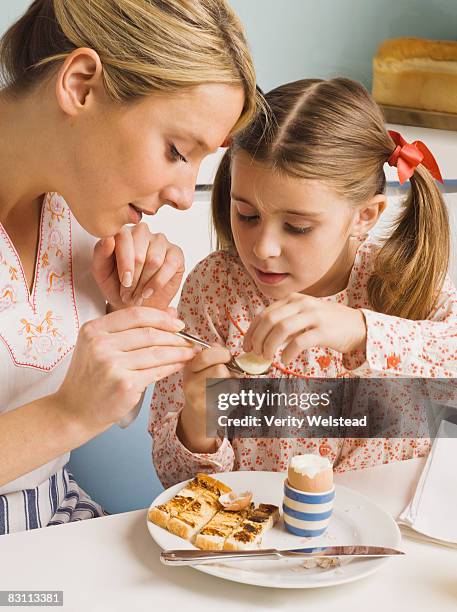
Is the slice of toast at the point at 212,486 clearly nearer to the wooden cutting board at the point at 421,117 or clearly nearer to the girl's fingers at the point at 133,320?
the girl's fingers at the point at 133,320

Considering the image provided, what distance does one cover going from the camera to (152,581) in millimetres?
849

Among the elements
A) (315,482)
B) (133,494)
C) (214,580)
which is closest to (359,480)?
(315,482)

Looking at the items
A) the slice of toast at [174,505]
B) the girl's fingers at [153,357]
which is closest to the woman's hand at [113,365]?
the girl's fingers at [153,357]

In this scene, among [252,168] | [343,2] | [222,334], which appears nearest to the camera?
[252,168]

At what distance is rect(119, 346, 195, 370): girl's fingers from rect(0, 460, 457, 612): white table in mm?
200

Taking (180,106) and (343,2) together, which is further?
(343,2)

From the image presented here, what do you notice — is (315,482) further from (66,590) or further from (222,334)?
(222,334)

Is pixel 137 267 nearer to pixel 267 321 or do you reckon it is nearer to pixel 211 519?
pixel 267 321

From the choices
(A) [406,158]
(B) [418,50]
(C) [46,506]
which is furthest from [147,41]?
(B) [418,50]

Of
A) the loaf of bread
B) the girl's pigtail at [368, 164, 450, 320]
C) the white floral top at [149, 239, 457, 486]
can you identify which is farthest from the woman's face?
the loaf of bread

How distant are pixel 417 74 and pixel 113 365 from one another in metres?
2.28

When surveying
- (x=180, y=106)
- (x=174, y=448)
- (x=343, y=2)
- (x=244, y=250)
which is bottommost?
(x=174, y=448)

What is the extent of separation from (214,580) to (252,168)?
0.67 metres

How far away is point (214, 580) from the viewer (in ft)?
2.81
